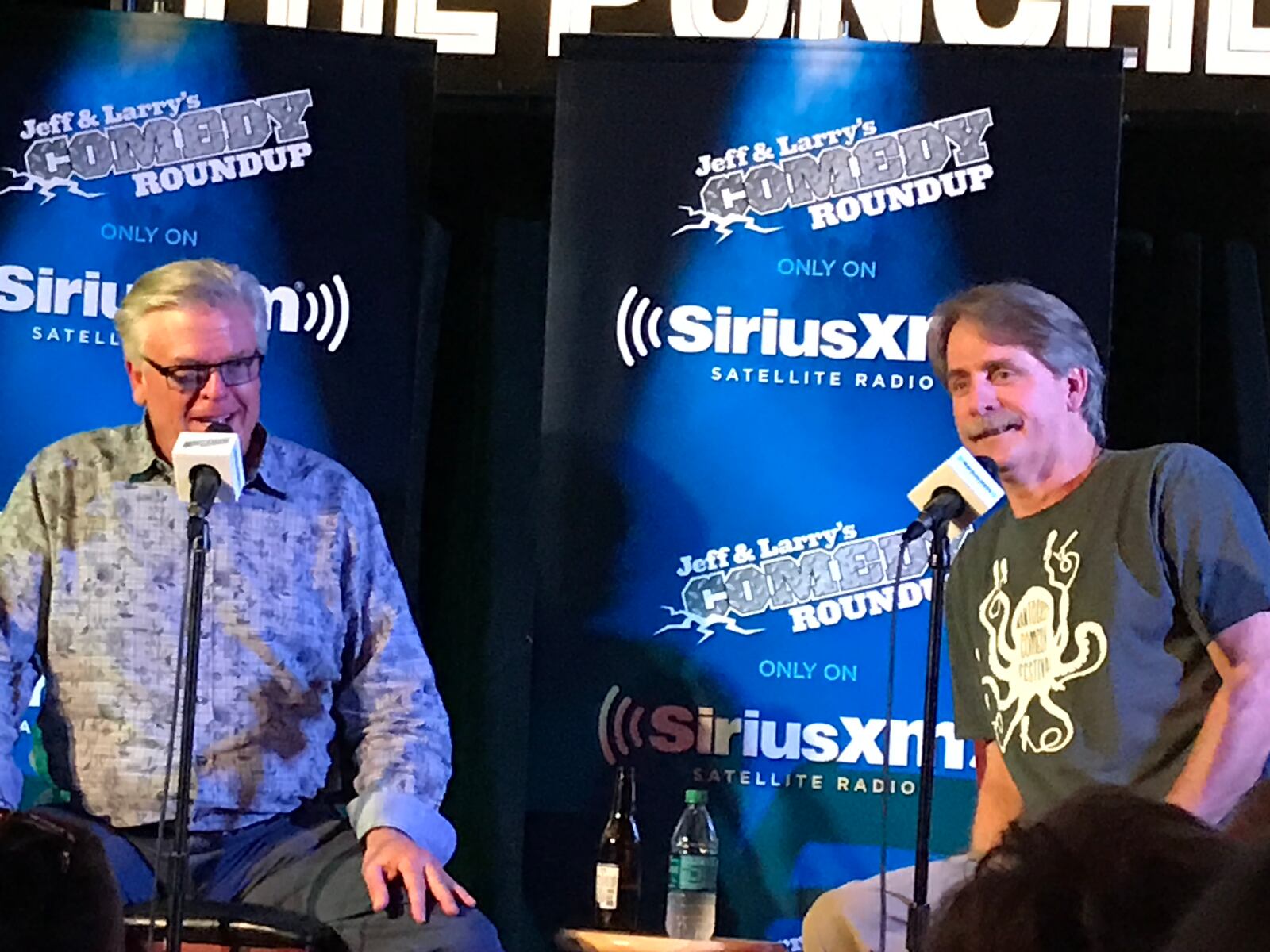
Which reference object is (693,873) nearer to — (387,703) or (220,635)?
(387,703)

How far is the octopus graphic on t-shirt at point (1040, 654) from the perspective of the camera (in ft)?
11.3

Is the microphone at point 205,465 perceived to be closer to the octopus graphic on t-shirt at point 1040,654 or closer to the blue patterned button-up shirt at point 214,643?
the blue patterned button-up shirt at point 214,643

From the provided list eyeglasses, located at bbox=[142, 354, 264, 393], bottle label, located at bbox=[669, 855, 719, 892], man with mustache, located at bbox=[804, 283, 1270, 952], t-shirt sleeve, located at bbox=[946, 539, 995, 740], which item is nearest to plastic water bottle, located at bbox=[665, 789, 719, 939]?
bottle label, located at bbox=[669, 855, 719, 892]

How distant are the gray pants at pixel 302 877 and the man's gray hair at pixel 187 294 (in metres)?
1.00

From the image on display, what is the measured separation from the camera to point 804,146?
12.5 ft

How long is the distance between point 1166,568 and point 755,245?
1.08 m

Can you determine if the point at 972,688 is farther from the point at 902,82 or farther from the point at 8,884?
the point at 8,884

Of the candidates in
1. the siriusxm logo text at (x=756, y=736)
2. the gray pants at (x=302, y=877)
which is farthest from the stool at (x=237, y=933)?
the siriusxm logo text at (x=756, y=736)

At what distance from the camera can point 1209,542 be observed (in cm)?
330

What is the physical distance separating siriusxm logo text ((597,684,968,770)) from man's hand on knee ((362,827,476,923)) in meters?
0.49

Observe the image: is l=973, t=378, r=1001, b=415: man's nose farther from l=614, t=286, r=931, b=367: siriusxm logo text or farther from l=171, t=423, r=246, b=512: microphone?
l=171, t=423, r=246, b=512: microphone

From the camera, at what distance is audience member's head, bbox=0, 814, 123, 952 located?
1.12 m

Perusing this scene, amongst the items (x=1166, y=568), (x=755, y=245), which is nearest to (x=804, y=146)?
(x=755, y=245)

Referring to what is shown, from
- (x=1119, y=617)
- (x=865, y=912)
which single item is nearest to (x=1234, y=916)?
(x=1119, y=617)
